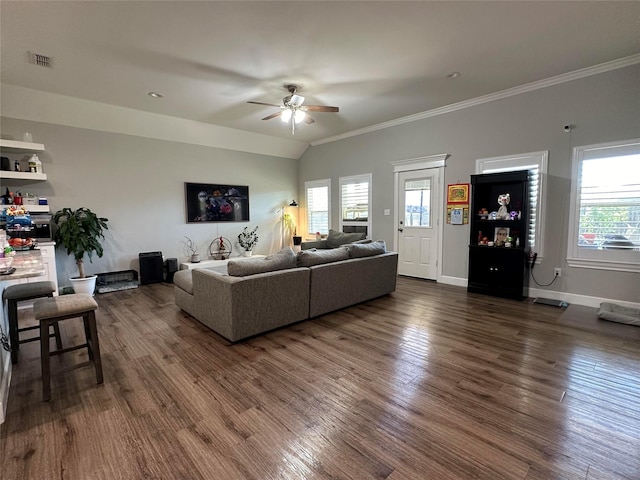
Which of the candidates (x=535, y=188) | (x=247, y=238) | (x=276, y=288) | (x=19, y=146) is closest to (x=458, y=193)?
(x=535, y=188)

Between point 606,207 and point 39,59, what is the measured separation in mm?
7034

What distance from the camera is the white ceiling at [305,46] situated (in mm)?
2604

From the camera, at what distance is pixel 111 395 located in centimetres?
210

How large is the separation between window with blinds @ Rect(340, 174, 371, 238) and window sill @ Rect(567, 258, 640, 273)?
3.49 m

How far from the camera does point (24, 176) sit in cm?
416

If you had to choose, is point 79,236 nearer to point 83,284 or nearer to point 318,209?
point 83,284

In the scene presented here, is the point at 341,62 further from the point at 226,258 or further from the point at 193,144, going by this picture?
the point at 226,258

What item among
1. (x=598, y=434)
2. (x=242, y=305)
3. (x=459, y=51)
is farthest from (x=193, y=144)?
(x=598, y=434)

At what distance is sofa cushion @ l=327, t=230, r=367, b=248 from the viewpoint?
5562 millimetres

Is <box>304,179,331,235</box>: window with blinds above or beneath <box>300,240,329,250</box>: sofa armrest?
above

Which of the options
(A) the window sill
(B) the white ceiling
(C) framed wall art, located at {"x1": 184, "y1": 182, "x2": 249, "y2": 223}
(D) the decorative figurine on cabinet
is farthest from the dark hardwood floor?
(C) framed wall art, located at {"x1": 184, "y1": 182, "x2": 249, "y2": 223}

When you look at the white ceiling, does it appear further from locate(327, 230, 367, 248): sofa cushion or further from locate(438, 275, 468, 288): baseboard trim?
locate(438, 275, 468, 288): baseboard trim

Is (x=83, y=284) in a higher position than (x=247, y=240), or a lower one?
lower

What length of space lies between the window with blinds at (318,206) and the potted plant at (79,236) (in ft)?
14.6
